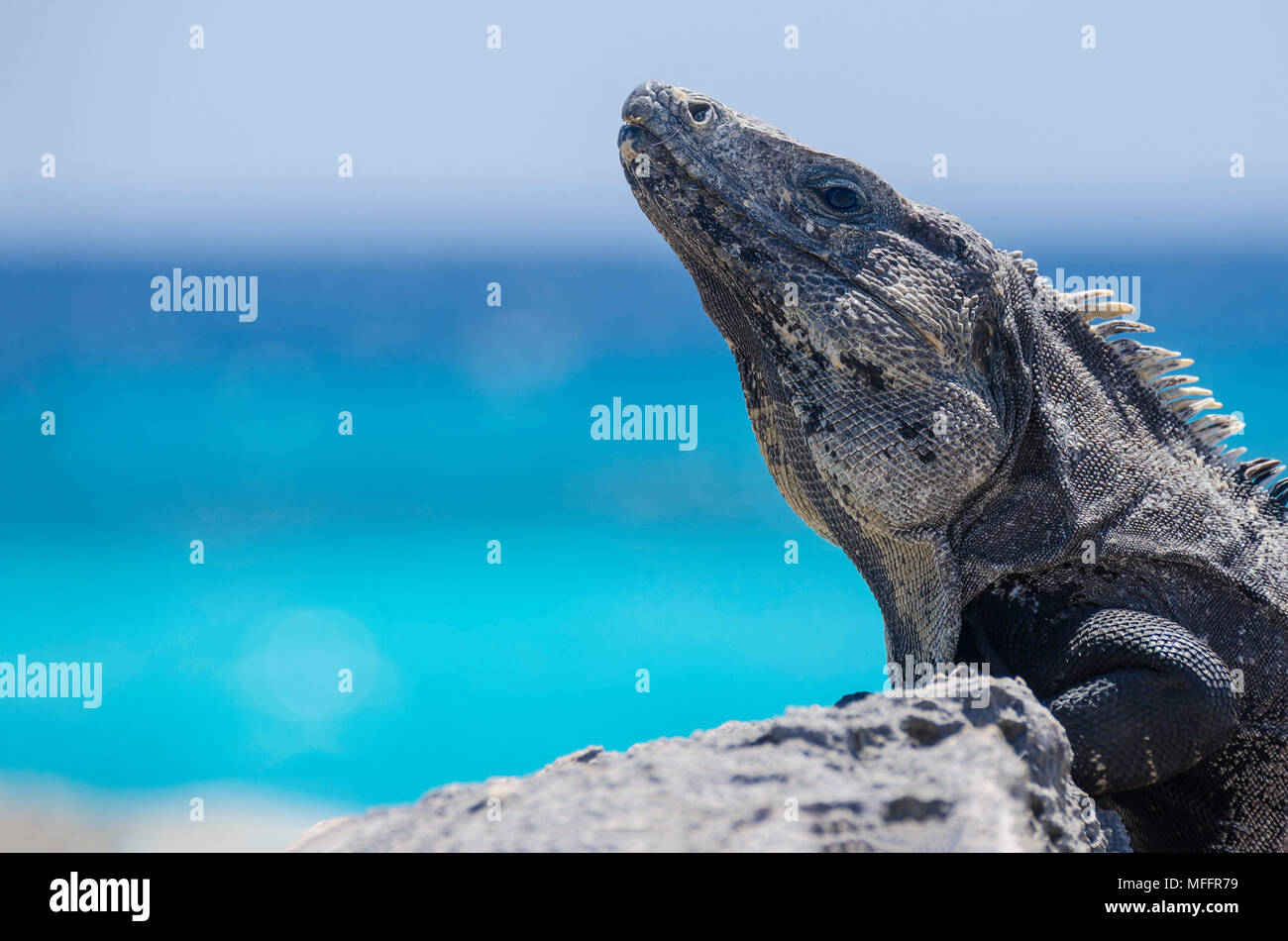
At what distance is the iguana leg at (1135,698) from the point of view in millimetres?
2379

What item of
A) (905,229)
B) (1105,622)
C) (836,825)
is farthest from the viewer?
(905,229)

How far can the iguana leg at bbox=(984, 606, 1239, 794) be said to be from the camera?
93.7 inches

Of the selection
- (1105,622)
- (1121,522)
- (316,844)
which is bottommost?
(316,844)

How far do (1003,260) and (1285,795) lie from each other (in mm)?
1412

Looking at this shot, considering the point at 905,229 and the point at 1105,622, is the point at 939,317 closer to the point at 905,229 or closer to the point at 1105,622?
the point at 905,229

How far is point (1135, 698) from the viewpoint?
2396mm

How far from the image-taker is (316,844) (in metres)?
1.83

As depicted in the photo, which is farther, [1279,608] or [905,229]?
[905,229]

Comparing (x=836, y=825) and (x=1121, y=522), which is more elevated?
(x=1121, y=522)

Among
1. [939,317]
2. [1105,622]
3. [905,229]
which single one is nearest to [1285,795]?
[1105,622]

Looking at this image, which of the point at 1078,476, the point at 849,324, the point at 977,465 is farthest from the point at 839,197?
the point at 1078,476

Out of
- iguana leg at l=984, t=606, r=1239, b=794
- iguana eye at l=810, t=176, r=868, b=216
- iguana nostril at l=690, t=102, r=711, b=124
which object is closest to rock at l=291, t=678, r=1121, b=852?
iguana leg at l=984, t=606, r=1239, b=794

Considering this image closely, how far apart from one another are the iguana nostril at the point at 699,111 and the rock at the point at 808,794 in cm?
160

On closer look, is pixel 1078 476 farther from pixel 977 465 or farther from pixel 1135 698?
pixel 1135 698
